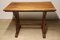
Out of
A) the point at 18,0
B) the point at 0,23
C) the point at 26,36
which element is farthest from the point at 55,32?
the point at 0,23

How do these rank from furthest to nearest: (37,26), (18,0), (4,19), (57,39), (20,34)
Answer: (4,19), (18,0), (37,26), (20,34), (57,39)

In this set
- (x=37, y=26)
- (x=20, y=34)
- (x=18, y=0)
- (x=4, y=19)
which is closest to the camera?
(x=20, y=34)

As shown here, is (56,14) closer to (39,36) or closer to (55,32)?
(55,32)

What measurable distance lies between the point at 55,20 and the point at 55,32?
0.62m

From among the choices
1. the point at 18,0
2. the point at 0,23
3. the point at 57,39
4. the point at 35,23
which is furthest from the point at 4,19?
the point at 57,39

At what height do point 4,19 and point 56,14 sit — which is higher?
point 56,14

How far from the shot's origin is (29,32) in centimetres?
231

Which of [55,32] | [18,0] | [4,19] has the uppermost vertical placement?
[18,0]

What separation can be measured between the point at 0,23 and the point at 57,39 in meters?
1.47

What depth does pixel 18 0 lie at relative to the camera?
8.93 ft

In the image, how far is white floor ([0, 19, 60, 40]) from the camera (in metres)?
2.12

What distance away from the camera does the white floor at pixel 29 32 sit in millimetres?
2125

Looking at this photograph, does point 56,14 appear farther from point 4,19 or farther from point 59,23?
point 4,19

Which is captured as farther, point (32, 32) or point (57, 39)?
point (32, 32)
